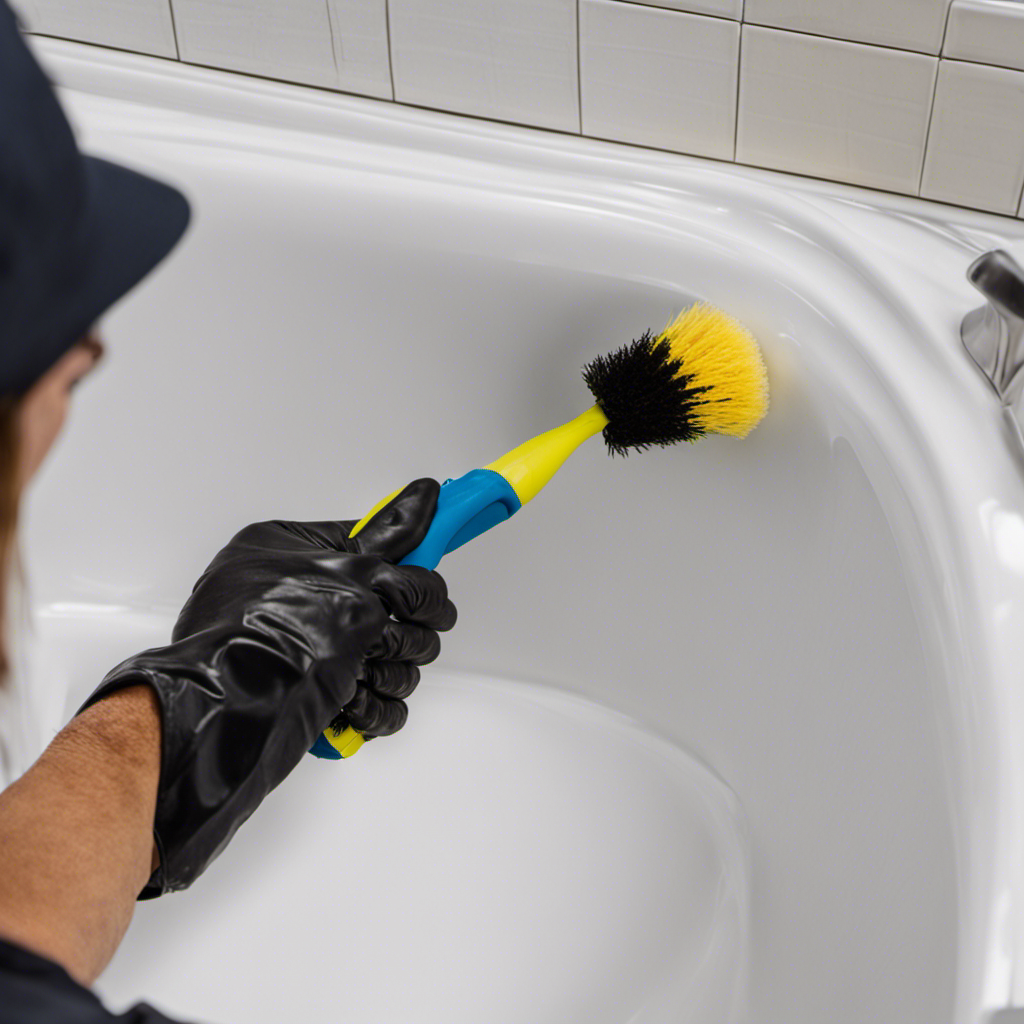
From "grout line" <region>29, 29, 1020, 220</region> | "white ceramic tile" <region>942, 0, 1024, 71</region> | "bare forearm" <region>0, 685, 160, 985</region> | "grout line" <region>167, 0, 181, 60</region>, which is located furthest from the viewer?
"grout line" <region>167, 0, 181, 60</region>

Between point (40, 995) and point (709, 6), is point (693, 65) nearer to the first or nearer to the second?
point (709, 6)

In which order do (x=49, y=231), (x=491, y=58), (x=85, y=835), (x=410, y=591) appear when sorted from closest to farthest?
(x=49, y=231) < (x=85, y=835) < (x=410, y=591) < (x=491, y=58)

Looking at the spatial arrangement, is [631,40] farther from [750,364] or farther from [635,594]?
[635,594]

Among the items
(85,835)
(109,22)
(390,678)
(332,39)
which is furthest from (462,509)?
(109,22)

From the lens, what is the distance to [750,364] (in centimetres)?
76

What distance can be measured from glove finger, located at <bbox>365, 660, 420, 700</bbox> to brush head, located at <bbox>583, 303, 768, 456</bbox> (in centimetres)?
22

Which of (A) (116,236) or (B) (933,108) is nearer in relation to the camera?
(A) (116,236)

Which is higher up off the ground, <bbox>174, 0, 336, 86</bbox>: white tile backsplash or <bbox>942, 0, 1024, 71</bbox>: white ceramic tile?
<bbox>942, 0, 1024, 71</bbox>: white ceramic tile

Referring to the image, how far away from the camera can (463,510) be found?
766mm

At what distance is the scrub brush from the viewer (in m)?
0.75

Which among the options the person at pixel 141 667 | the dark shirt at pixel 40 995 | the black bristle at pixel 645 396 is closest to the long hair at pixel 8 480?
the person at pixel 141 667

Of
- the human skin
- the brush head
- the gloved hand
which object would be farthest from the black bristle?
the human skin

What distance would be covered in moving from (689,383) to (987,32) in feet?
0.92

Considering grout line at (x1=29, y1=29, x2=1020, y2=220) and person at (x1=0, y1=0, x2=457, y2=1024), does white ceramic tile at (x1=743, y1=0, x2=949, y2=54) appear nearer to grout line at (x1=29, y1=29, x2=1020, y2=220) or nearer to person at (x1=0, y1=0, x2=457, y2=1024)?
grout line at (x1=29, y1=29, x2=1020, y2=220)
